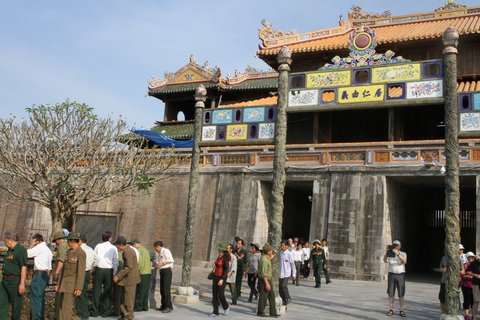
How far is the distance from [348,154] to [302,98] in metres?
8.78

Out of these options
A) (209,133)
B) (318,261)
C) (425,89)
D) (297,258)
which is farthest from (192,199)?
(425,89)

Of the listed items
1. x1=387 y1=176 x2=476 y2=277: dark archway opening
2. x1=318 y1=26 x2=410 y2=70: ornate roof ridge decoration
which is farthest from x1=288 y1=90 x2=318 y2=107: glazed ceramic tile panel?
x1=387 y1=176 x2=476 y2=277: dark archway opening

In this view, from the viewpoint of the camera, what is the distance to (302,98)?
10.9m

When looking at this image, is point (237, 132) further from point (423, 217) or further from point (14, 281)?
point (423, 217)

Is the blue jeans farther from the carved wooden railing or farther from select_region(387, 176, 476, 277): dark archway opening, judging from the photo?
select_region(387, 176, 476, 277): dark archway opening

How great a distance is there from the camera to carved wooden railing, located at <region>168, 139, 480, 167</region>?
57.2 ft

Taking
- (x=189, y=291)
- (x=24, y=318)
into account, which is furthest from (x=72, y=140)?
(x=24, y=318)

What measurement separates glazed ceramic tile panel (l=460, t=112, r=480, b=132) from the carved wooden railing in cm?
837

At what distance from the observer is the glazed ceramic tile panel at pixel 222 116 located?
39.0 ft

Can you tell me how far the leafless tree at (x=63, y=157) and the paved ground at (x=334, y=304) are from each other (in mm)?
4019

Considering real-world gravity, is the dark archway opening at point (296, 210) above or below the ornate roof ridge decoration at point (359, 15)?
below

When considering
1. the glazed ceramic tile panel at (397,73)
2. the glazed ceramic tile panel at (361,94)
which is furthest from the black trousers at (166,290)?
the glazed ceramic tile panel at (397,73)

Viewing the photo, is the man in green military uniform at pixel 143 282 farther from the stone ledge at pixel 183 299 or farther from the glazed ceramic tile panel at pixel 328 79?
the glazed ceramic tile panel at pixel 328 79

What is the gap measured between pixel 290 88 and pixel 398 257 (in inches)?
169
